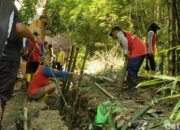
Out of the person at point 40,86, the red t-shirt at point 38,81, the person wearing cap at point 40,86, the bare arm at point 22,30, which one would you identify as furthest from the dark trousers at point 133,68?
the bare arm at point 22,30

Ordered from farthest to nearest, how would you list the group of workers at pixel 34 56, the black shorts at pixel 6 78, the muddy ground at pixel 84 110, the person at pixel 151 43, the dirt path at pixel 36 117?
the person at pixel 151 43 < the dirt path at pixel 36 117 < the muddy ground at pixel 84 110 < the black shorts at pixel 6 78 < the group of workers at pixel 34 56

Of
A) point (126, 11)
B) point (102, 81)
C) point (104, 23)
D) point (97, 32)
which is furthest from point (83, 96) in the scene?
point (97, 32)

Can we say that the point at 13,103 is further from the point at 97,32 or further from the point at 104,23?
the point at 97,32

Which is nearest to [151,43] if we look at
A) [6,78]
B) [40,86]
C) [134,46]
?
[134,46]

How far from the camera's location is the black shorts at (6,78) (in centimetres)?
458

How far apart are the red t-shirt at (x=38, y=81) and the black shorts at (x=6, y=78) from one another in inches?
128

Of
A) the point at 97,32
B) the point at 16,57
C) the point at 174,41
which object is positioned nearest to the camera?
the point at 16,57

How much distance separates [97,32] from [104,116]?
1583 cm

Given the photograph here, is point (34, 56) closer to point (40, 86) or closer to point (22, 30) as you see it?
point (40, 86)

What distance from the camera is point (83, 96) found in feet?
29.8

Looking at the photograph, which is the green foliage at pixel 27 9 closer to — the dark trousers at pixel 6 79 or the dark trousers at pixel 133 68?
the dark trousers at pixel 133 68

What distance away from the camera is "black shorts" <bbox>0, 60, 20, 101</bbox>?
458 cm

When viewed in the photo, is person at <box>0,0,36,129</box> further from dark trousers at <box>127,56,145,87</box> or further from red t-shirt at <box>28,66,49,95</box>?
dark trousers at <box>127,56,145,87</box>

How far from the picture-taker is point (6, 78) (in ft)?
15.2
